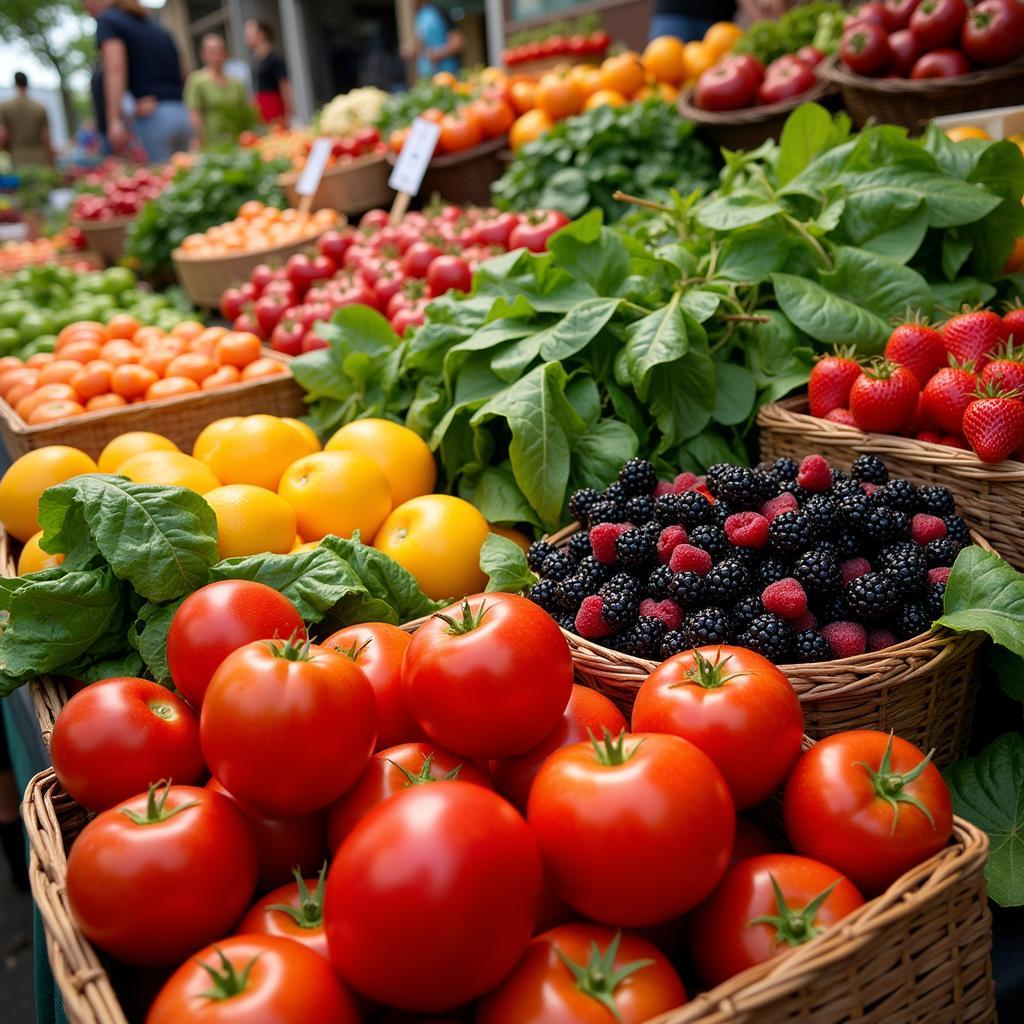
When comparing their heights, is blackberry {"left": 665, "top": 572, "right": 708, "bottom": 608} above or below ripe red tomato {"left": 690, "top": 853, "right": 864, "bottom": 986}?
above

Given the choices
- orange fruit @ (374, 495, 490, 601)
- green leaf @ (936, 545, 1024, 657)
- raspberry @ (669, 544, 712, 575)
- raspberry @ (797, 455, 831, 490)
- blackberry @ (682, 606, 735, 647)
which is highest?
raspberry @ (797, 455, 831, 490)

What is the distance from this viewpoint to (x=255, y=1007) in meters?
0.78

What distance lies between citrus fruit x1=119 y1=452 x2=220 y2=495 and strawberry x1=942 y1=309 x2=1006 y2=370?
5.02 feet

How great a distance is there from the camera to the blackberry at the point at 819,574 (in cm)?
136

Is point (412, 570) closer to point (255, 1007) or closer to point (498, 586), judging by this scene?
point (498, 586)

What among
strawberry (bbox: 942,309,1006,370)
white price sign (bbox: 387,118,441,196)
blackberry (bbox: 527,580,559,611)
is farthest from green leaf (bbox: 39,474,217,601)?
white price sign (bbox: 387,118,441,196)

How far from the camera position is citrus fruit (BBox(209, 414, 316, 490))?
194 cm

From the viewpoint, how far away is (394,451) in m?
2.02

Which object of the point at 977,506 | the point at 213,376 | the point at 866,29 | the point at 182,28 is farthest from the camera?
the point at 182,28

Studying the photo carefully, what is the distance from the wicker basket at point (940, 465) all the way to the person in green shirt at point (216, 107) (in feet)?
22.9

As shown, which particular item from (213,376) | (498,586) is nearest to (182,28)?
(213,376)

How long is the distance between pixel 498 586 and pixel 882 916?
2.92 ft

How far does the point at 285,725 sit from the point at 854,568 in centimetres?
93

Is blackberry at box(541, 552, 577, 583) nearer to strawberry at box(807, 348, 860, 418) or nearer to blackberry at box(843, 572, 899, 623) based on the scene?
blackberry at box(843, 572, 899, 623)
